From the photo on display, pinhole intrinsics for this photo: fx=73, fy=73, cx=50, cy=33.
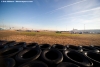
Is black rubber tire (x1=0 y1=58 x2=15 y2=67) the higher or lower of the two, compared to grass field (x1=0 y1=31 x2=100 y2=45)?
higher

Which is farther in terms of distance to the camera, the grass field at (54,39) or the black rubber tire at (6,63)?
the grass field at (54,39)

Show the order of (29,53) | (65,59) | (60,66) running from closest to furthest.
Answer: (60,66), (65,59), (29,53)

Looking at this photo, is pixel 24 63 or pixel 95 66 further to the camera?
pixel 95 66

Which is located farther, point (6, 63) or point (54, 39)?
point (54, 39)

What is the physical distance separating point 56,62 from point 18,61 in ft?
6.96

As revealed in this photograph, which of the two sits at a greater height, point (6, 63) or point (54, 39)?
point (6, 63)

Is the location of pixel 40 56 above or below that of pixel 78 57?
above

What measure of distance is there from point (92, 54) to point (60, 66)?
11.4 feet

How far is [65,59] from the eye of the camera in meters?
4.53

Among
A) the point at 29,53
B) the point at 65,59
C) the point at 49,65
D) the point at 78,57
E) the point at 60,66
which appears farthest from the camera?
the point at 29,53

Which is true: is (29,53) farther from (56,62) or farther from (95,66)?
(95,66)

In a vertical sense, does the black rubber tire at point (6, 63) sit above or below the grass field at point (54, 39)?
above

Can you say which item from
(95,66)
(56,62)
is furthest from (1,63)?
(95,66)

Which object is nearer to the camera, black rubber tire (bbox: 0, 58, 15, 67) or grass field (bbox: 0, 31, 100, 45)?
black rubber tire (bbox: 0, 58, 15, 67)
